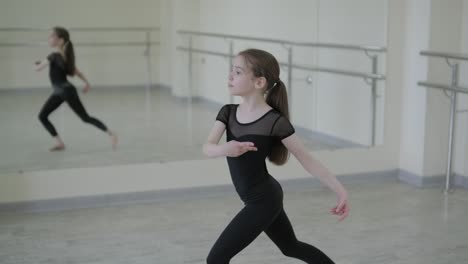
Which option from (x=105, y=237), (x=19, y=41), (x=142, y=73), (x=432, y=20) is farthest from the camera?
(x=432, y=20)

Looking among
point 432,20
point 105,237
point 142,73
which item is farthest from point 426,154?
point 105,237

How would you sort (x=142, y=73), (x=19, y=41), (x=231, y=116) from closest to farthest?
(x=231, y=116), (x=19, y=41), (x=142, y=73)

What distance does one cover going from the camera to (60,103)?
16.4ft

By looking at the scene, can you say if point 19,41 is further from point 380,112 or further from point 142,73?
point 380,112

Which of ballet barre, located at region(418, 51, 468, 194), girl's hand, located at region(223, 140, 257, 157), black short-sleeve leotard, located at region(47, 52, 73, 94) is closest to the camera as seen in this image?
girl's hand, located at region(223, 140, 257, 157)

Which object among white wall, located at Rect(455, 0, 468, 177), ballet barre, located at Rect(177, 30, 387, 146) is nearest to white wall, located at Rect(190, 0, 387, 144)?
ballet barre, located at Rect(177, 30, 387, 146)

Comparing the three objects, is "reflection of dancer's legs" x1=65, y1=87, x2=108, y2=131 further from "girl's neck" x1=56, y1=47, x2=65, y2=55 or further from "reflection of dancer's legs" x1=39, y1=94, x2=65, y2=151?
"girl's neck" x1=56, y1=47, x2=65, y2=55

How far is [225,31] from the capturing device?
17.7 ft

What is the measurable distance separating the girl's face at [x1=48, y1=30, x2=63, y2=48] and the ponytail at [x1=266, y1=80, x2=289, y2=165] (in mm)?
2415

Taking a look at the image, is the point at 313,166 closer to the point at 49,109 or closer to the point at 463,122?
the point at 49,109

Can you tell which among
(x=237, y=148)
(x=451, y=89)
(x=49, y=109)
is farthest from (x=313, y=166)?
(x=451, y=89)

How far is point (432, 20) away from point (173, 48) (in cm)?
199

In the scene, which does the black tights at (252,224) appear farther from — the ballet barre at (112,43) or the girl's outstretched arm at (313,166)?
the ballet barre at (112,43)

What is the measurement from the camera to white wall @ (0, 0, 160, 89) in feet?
15.8
